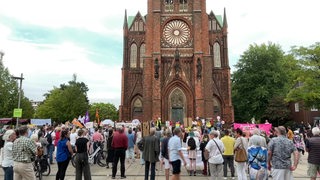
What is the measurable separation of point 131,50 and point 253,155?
3973 centimetres

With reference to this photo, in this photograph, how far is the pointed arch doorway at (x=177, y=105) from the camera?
40.6 meters

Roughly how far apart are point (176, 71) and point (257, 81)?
56.9 ft

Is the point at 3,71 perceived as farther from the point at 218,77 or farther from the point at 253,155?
the point at 253,155

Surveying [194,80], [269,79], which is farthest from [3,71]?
[269,79]

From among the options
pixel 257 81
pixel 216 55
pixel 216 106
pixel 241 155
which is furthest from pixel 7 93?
pixel 241 155

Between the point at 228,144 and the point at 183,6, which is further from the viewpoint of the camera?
the point at 183,6

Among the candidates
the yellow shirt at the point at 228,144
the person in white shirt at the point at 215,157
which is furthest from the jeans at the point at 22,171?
the yellow shirt at the point at 228,144

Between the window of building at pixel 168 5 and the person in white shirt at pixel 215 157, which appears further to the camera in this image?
the window of building at pixel 168 5

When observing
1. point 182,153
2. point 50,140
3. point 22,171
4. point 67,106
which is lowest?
point 22,171

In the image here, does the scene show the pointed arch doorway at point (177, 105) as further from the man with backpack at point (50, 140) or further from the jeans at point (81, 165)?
the jeans at point (81, 165)

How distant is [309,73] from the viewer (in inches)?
1158

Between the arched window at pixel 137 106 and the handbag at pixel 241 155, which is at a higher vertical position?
the arched window at pixel 137 106

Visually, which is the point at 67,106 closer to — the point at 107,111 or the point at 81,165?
the point at 81,165

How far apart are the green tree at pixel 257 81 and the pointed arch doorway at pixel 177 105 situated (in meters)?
14.5
